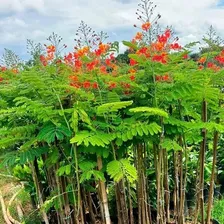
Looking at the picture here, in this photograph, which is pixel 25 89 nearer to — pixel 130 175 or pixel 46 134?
pixel 46 134

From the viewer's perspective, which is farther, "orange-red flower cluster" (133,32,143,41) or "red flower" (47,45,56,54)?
"red flower" (47,45,56,54)

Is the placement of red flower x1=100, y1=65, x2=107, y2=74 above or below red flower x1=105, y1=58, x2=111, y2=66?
→ below

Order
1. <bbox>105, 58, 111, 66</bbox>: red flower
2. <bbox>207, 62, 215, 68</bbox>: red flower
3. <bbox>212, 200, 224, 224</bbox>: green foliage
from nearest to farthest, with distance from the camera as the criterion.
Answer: <bbox>105, 58, 111, 66</bbox>: red flower < <bbox>207, 62, 215, 68</bbox>: red flower < <bbox>212, 200, 224, 224</bbox>: green foliage

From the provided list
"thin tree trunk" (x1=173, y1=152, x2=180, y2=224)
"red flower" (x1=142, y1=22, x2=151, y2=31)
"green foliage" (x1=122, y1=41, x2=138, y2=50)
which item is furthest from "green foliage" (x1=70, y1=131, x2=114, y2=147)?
"thin tree trunk" (x1=173, y1=152, x2=180, y2=224)

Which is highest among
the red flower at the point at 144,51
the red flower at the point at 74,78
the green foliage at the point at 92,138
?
the red flower at the point at 144,51

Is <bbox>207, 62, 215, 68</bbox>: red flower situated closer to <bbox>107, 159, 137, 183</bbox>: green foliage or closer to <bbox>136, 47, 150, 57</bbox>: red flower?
<bbox>136, 47, 150, 57</bbox>: red flower

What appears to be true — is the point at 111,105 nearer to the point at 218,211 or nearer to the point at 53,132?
the point at 53,132

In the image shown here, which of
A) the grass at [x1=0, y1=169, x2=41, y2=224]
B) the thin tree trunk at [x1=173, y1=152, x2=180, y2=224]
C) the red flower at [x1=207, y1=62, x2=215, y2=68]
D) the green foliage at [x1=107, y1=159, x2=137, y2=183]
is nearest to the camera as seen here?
the green foliage at [x1=107, y1=159, x2=137, y2=183]

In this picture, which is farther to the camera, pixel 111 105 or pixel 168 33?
pixel 168 33

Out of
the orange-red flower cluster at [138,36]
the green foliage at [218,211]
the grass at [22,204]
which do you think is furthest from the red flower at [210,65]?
the grass at [22,204]

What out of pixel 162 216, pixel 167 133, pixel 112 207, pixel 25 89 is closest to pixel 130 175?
pixel 167 133

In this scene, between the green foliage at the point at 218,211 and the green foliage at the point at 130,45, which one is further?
the green foliage at the point at 218,211

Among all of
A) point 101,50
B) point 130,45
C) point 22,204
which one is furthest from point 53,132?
point 22,204

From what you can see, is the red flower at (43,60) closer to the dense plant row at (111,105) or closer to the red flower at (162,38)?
the dense plant row at (111,105)
